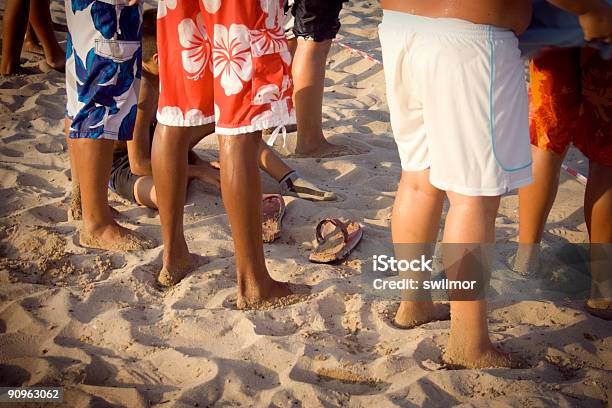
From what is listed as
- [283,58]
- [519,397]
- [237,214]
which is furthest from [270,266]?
[519,397]

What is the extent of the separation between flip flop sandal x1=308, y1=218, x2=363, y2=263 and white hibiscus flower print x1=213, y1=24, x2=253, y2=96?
924 millimetres

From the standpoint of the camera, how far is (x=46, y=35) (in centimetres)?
→ 574

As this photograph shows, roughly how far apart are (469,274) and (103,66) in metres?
1.81

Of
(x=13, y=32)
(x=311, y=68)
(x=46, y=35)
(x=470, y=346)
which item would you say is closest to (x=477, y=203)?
(x=470, y=346)

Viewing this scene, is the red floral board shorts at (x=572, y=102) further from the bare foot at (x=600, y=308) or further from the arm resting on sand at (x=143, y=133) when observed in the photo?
the arm resting on sand at (x=143, y=133)

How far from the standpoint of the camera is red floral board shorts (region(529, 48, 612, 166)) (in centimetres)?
272

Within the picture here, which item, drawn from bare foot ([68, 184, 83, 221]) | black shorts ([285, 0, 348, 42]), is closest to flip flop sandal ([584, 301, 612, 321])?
black shorts ([285, 0, 348, 42])

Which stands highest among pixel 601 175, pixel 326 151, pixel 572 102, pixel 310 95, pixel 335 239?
pixel 572 102

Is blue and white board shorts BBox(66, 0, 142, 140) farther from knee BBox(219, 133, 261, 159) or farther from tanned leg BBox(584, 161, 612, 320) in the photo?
tanned leg BBox(584, 161, 612, 320)

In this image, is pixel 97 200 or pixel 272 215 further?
pixel 272 215

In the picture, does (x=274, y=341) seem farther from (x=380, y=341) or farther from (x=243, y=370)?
(x=380, y=341)

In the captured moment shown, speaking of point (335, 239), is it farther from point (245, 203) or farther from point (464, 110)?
point (464, 110)

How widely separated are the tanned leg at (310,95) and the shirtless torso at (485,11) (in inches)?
79.6

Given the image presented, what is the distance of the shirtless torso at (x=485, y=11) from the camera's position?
215cm
